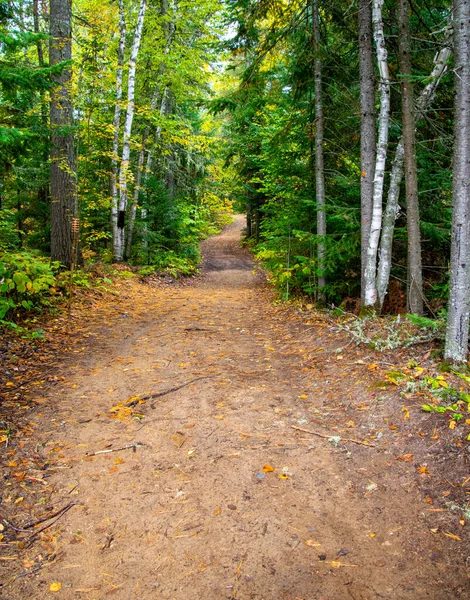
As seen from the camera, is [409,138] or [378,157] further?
[378,157]

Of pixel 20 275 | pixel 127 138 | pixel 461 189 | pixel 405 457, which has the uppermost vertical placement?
pixel 127 138

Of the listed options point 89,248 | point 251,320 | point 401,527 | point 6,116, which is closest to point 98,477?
point 401,527

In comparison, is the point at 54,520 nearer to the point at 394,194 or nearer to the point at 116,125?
the point at 394,194

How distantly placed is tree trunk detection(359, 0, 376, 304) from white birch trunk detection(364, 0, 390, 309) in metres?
0.22

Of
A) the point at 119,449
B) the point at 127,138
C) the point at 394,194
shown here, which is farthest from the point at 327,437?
the point at 127,138

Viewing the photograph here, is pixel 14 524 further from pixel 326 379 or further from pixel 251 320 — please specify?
pixel 251 320

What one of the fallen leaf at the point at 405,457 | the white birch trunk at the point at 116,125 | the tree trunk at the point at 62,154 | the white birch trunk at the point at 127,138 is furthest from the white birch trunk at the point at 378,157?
the white birch trunk at the point at 127,138

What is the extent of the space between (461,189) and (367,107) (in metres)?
3.54

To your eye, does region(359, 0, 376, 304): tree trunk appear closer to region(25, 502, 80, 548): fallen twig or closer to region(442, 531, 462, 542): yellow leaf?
region(442, 531, 462, 542): yellow leaf

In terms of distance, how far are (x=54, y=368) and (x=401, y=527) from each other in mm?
4929

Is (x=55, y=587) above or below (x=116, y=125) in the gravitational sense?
below

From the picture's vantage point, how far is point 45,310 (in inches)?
317

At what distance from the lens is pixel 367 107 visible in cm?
712

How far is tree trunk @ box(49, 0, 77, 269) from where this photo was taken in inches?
369
